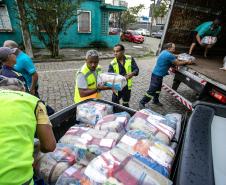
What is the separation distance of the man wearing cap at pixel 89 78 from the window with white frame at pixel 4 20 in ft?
35.8

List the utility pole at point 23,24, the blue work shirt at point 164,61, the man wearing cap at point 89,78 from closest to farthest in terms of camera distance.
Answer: the man wearing cap at point 89,78 < the blue work shirt at point 164,61 < the utility pole at point 23,24

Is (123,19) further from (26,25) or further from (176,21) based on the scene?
(176,21)

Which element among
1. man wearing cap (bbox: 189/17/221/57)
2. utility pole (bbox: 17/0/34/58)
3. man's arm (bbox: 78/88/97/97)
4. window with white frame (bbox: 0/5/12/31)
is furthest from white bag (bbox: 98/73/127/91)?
window with white frame (bbox: 0/5/12/31)

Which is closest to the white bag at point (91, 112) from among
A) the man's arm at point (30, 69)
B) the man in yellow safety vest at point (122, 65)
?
the man in yellow safety vest at point (122, 65)

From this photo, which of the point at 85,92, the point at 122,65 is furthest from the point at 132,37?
the point at 85,92

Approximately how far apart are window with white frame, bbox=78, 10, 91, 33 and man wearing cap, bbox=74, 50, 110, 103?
11.5 m

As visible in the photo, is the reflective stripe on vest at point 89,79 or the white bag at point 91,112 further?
the reflective stripe on vest at point 89,79

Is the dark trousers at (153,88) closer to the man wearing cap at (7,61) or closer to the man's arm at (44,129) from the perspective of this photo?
the man wearing cap at (7,61)

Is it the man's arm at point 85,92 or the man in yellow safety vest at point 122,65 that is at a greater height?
the man in yellow safety vest at point 122,65

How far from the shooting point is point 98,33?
45.2 feet

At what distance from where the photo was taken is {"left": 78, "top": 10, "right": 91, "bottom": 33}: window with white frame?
12.8 metres

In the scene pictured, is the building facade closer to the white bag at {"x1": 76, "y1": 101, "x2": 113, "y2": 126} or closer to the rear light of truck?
the rear light of truck

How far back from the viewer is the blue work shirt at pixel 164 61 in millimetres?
3992

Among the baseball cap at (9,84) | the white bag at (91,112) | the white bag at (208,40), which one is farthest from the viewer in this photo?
the white bag at (208,40)
